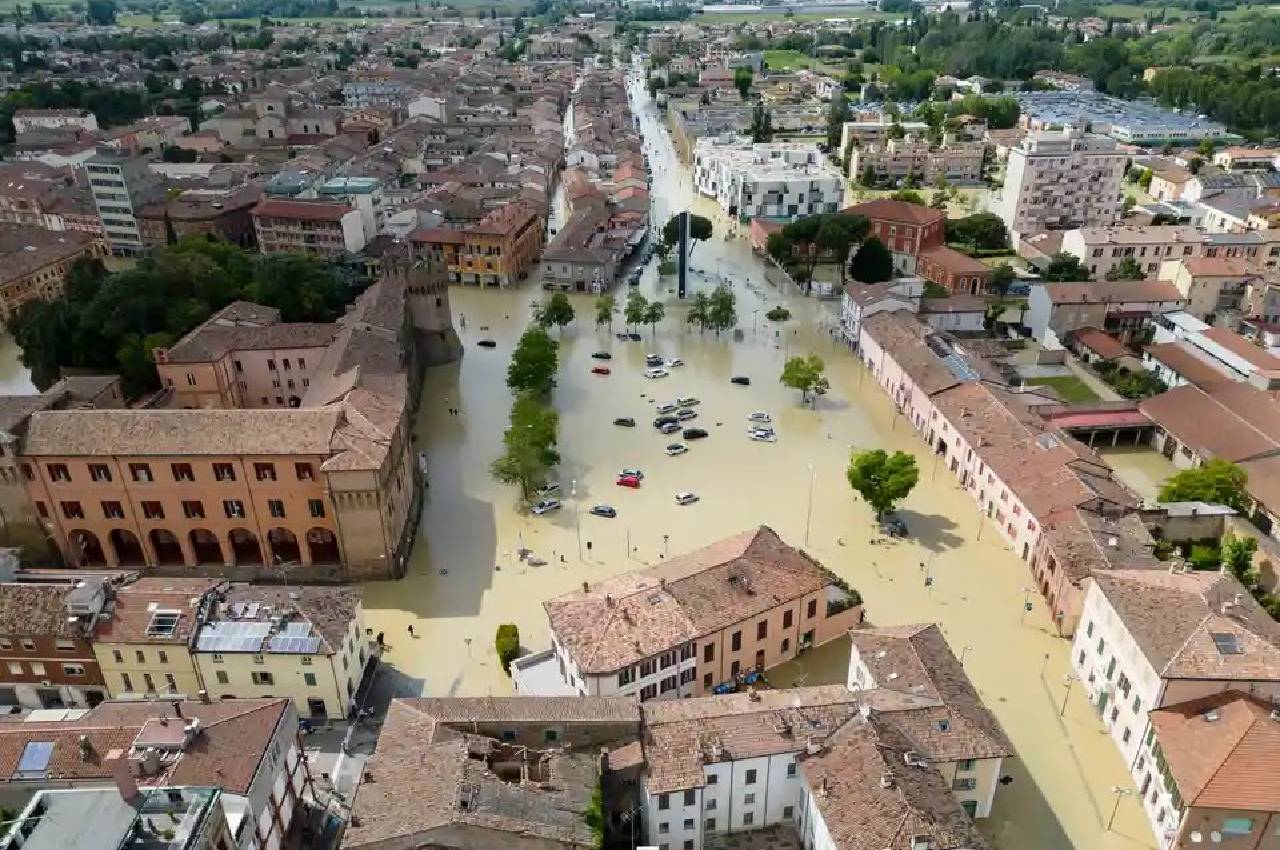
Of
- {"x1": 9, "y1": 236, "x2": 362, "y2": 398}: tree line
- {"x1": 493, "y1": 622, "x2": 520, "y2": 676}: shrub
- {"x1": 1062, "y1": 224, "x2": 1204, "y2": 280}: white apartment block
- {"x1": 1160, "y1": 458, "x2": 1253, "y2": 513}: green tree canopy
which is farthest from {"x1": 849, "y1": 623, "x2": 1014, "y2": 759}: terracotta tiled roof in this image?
{"x1": 1062, "y1": 224, "x2": 1204, "y2": 280}: white apartment block

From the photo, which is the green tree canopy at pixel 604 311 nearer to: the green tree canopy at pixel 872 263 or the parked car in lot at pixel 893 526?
the green tree canopy at pixel 872 263

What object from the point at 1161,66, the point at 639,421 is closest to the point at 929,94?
the point at 1161,66

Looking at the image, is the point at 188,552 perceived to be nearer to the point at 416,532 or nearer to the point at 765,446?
the point at 416,532

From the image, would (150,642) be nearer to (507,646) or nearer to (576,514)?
(507,646)

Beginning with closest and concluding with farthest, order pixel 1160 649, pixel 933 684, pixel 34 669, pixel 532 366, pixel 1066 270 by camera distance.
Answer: pixel 933 684
pixel 1160 649
pixel 34 669
pixel 532 366
pixel 1066 270

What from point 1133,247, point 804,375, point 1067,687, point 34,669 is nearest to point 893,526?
point 1067,687

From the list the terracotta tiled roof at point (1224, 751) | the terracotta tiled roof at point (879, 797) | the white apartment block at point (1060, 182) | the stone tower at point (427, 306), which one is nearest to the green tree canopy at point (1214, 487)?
the terracotta tiled roof at point (1224, 751)

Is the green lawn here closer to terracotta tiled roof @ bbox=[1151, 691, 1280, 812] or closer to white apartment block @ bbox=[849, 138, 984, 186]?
terracotta tiled roof @ bbox=[1151, 691, 1280, 812]
